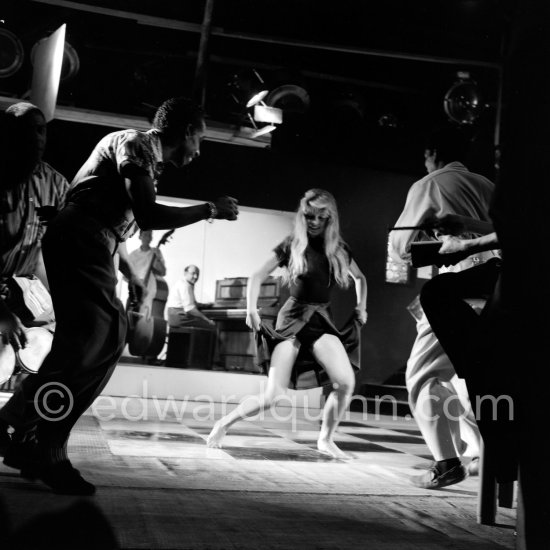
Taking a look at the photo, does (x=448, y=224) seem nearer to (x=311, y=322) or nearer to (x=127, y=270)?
(x=127, y=270)

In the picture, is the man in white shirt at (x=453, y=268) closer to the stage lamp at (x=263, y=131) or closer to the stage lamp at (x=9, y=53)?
the stage lamp at (x=263, y=131)

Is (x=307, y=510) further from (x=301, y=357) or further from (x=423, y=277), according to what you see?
(x=423, y=277)

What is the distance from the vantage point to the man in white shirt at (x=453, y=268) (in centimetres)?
336

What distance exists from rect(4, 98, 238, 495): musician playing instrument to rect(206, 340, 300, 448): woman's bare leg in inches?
68.6

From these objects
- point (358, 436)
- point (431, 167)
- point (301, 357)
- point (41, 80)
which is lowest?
point (358, 436)

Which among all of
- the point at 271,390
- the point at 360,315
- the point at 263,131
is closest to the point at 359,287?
the point at 360,315

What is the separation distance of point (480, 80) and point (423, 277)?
127 inches

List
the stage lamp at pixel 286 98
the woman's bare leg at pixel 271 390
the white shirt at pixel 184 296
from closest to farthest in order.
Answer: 1. the woman's bare leg at pixel 271 390
2. the stage lamp at pixel 286 98
3. the white shirt at pixel 184 296

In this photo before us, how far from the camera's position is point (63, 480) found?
100 inches

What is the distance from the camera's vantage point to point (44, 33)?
7914 millimetres

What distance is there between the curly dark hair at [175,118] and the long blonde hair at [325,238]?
1.83 metres

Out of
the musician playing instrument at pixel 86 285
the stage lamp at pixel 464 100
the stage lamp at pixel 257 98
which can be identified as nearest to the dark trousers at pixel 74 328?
the musician playing instrument at pixel 86 285

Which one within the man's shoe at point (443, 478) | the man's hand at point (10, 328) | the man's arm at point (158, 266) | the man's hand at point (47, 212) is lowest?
the man's shoe at point (443, 478)

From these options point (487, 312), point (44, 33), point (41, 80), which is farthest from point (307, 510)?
point (44, 33)
